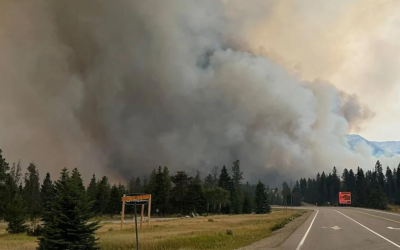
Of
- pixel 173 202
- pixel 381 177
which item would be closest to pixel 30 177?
pixel 173 202

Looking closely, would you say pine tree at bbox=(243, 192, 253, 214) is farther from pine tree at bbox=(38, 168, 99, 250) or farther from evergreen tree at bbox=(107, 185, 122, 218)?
pine tree at bbox=(38, 168, 99, 250)

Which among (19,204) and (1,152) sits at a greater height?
(1,152)

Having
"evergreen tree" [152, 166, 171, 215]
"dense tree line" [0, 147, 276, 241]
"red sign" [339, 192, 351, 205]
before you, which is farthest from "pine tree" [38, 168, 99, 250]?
"red sign" [339, 192, 351, 205]

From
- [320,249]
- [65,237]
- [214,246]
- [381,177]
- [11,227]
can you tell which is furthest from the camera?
[381,177]

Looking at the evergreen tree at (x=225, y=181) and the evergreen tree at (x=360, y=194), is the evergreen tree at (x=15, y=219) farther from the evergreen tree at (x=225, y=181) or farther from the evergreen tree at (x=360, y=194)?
the evergreen tree at (x=360, y=194)

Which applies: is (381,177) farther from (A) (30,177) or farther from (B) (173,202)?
(A) (30,177)

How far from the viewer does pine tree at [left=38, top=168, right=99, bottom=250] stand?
1898cm

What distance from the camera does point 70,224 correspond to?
19219 millimetres

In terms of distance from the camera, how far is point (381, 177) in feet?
648

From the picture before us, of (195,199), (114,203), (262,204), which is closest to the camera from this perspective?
(114,203)

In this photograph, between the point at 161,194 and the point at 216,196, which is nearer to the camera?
the point at 161,194

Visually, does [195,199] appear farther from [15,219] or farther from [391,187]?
[391,187]

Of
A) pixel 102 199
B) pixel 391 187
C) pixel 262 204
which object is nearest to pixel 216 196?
pixel 262 204

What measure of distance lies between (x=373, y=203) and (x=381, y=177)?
74610 millimetres
